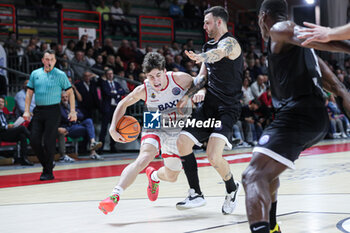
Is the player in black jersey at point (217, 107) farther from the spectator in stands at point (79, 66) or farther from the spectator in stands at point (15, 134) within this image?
the spectator in stands at point (79, 66)

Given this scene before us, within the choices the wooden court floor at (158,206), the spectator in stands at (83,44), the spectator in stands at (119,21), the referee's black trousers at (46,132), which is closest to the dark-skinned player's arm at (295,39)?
the wooden court floor at (158,206)

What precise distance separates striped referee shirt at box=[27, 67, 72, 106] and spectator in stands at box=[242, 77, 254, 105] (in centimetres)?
664

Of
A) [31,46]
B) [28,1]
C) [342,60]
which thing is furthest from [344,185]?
[342,60]

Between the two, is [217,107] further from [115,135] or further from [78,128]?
[78,128]

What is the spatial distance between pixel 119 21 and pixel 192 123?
1195cm

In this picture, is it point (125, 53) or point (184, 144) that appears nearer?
point (184, 144)

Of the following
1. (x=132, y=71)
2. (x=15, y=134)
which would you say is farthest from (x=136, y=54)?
(x=15, y=134)

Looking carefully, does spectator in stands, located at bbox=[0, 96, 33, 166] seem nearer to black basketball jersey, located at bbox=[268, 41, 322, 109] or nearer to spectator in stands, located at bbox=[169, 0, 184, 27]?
black basketball jersey, located at bbox=[268, 41, 322, 109]

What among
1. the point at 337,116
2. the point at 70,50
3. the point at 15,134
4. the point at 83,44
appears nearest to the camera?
the point at 15,134

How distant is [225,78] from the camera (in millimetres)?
5195

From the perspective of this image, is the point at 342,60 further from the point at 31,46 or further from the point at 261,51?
the point at 31,46

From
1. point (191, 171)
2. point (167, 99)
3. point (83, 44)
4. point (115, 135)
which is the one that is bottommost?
point (191, 171)

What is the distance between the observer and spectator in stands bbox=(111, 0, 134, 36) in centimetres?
1648

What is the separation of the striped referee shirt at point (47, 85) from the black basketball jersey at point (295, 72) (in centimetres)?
538
